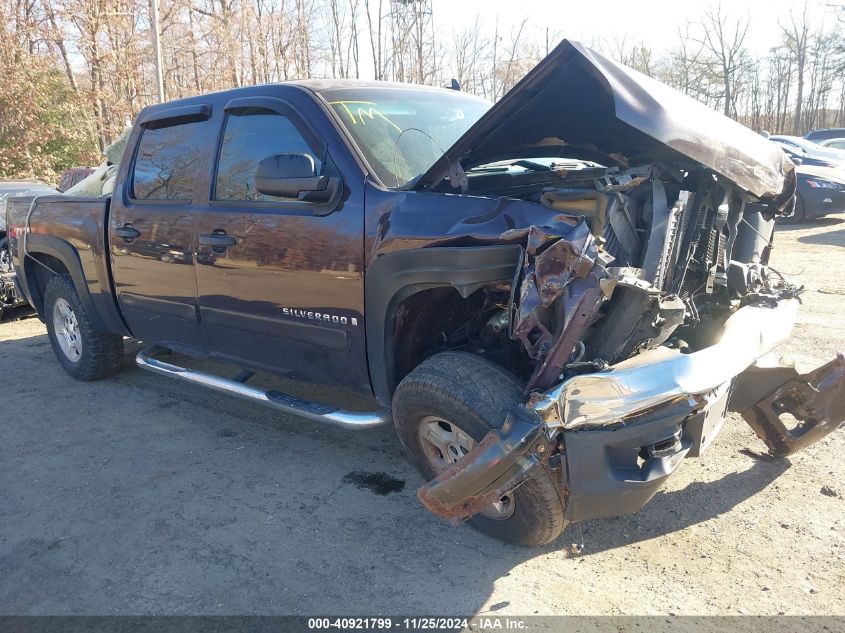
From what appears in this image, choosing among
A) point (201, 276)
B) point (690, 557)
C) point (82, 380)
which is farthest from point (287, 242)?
point (82, 380)

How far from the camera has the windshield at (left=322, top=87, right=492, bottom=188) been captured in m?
3.36

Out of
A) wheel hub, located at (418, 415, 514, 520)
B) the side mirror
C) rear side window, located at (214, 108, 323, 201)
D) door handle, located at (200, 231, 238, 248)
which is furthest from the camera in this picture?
door handle, located at (200, 231, 238, 248)

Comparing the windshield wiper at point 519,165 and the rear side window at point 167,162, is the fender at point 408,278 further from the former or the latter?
the rear side window at point 167,162

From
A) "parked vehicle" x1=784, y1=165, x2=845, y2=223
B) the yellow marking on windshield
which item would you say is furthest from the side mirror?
"parked vehicle" x1=784, y1=165, x2=845, y2=223

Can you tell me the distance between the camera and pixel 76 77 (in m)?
25.1

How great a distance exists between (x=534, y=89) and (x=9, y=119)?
20.7 meters

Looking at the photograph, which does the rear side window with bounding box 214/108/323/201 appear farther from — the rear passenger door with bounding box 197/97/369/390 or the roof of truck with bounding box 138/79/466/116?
the roof of truck with bounding box 138/79/466/116

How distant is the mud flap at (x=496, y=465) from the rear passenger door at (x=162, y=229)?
2304 mm

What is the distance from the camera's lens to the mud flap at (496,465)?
2.35 meters

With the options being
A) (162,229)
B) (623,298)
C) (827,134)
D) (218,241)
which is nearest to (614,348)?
(623,298)

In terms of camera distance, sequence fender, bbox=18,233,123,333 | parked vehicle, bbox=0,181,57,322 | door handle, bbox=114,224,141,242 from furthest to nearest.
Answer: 1. parked vehicle, bbox=0,181,57,322
2. fender, bbox=18,233,123,333
3. door handle, bbox=114,224,141,242

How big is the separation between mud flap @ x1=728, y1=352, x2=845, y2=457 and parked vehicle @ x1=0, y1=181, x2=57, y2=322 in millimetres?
7030

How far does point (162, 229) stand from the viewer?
4215 millimetres

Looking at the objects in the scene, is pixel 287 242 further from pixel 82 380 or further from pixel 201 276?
pixel 82 380
